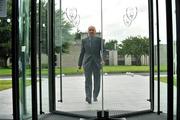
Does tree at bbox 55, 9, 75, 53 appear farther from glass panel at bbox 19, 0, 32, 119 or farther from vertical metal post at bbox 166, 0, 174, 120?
vertical metal post at bbox 166, 0, 174, 120

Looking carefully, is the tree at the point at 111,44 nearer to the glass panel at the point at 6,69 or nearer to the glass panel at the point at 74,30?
the glass panel at the point at 74,30

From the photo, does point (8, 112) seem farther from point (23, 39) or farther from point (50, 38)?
point (23, 39)

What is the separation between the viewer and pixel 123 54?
34.6ft

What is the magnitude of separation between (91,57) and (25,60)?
9.22 ft

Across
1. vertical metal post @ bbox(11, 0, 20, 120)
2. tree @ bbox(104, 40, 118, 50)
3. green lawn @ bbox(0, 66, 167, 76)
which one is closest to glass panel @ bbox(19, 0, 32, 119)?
vertical metal post @ bbox(11, 0, 20, 120)

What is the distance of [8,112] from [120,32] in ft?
11.7

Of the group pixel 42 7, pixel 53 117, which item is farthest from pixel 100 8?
pixel 53 117

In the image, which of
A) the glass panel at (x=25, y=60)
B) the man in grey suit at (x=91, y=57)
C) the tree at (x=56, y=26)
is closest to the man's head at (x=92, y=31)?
the man in grey suit at (x=91, y=57)

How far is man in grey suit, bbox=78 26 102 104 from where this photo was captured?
788 cm

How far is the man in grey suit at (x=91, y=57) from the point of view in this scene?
7875 mm

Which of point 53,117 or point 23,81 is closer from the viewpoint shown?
point 23,81

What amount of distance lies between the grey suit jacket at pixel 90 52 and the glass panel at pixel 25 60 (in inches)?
106

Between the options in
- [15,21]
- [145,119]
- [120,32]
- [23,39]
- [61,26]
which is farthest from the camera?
[120,32]

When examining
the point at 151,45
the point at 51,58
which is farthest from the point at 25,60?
the point at 151,45
